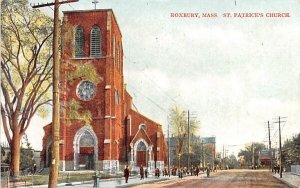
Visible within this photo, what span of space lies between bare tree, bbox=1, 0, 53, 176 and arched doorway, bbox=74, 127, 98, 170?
11.7 m

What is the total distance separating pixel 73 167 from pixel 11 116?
10.9 m

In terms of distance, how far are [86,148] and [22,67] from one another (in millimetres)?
14034

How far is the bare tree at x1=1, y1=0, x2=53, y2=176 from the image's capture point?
20.2 m

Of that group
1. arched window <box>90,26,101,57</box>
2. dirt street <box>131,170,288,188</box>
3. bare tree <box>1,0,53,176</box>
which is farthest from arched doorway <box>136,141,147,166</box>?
bare tree <box>1,0,53,176</box>

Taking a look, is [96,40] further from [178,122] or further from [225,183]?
[225,183]

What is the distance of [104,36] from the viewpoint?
35.1 meters

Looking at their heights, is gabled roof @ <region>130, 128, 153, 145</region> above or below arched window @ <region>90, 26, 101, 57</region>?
below

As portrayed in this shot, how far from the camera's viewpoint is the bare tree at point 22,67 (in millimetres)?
20188

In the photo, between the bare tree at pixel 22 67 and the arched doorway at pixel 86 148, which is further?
the arched doorway at pixel 86 148

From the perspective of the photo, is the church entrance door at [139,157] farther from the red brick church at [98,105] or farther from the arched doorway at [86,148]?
the arched doorway at [86,148]

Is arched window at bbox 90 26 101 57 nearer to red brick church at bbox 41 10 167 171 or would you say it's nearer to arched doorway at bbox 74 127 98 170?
red brick church at bbox 41 10 167 171

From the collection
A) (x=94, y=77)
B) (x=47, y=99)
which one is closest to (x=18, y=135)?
(x=47, y=99)

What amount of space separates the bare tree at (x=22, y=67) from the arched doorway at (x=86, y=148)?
11.7 metres

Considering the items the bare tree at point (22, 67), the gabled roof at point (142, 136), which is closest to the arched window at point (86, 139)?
the gabled roof at point (142, 136)
